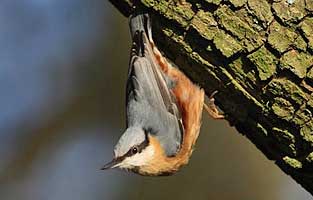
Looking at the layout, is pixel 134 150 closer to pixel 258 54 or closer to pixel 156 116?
pixel 156 116

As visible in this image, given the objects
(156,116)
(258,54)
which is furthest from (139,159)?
(258,54)

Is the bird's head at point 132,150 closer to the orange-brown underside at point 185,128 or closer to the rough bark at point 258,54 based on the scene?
the orange-brown underside at point 185,128

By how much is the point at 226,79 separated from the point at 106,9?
373cm

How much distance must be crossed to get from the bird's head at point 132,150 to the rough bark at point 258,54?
847 mm

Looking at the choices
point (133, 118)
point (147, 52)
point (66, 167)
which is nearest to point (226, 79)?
point (147, 52)

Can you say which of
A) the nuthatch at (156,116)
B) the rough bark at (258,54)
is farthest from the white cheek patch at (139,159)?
the rough bark at (258,54)

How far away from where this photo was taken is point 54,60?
628 centimetres

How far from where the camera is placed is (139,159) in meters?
3.47

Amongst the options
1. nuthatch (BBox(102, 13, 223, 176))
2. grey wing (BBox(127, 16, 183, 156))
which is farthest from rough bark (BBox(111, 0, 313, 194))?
grey wing (BBox(127, 16, 183, 156))

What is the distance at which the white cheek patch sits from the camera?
11.1 ft

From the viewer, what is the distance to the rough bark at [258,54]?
2.33 meters

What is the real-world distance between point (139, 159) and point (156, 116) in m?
0.26

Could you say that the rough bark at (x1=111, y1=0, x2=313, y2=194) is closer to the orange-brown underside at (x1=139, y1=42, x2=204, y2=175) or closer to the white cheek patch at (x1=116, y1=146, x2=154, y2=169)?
the orange-brown underside at (x1=139, y1=42, x2=204, y2=175)

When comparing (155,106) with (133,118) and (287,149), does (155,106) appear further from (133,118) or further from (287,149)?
(287,149)
